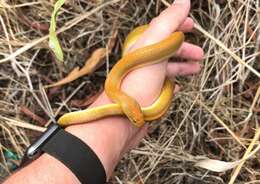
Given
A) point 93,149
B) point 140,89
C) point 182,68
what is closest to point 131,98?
point 140,89

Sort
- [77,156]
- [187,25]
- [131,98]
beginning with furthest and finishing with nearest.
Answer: [187,25] < [131,98] < [77,156]

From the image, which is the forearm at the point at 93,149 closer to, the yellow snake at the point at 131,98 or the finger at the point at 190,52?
the yellow snake at the point at 131,98

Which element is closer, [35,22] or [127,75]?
[127,75]

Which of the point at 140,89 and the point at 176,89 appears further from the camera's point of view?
the point at 176,89

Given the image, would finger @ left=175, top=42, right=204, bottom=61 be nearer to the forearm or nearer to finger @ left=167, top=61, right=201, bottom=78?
finger @ left=167, top=61, right=201, bottom=78

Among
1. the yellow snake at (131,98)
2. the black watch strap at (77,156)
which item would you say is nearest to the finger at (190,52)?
the yellow snake at (131,98)

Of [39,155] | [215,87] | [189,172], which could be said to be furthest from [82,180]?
[215,87]

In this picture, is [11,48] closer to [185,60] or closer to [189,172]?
[185,60]

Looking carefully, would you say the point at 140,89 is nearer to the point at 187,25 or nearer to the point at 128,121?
the point at 128,121
